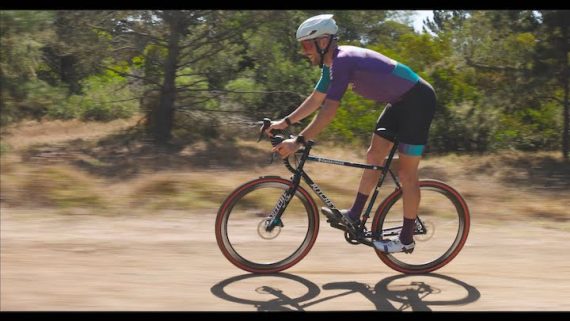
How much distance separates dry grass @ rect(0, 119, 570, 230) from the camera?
25.6 feet

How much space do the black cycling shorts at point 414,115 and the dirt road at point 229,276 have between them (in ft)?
3.62

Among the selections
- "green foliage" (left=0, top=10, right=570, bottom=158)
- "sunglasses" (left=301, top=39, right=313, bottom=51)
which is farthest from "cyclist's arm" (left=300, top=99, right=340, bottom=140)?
"green foliage" (left=0, top=10, right=570, bottom=158)

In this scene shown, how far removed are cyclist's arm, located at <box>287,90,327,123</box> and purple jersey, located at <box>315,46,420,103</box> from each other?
77mm

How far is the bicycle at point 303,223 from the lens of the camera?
4.95 metres

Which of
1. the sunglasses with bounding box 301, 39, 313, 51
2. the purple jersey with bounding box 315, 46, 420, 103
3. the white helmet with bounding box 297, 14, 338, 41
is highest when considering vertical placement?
the white helmet with bounding box 297, 14, 338, 41

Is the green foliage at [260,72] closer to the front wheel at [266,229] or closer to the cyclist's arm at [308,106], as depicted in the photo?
the front wheel at [266,229]

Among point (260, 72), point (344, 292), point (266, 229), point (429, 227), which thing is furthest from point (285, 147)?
point (260, 72)

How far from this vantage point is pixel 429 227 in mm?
5242

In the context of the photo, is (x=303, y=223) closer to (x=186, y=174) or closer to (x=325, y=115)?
(x=325, y=115)

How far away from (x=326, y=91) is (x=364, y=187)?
883mm

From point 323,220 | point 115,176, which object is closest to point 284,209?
point 323,220

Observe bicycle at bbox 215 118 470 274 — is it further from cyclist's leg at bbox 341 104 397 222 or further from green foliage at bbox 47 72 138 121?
green foliage at bbox 47 72 138 121

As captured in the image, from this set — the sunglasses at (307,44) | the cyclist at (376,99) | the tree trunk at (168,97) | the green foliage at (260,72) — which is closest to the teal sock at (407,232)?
the cyclist at (376,99)

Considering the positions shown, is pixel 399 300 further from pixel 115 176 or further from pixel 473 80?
pixel 473 80
